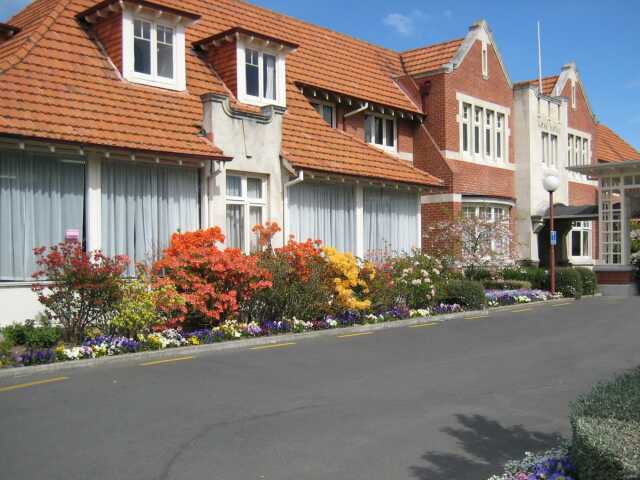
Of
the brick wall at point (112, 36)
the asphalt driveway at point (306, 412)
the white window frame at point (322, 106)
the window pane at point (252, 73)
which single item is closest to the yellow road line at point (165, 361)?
the asphalt driveway at point (306, 412)

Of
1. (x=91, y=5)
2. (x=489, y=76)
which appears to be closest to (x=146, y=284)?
(x=91, y=5)

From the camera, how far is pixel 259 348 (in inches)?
470

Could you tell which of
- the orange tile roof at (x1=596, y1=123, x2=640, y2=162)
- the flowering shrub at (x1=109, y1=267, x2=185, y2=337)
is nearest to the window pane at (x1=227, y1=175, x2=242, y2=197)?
the flowering shrub at (x1=109, y1=267, x2=185, y2=337)

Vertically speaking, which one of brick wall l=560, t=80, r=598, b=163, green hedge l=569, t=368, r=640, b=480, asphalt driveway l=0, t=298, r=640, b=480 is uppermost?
brick wall l=560, t=80, r=598, b=163

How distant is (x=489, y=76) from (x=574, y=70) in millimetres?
7200

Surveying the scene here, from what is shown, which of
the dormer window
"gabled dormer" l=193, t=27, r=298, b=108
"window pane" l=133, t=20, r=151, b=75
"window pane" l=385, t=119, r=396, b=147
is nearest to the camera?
"window pane" l=133, t=20, r=151, b=75

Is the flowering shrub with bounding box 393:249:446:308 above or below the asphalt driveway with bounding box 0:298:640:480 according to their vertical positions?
above

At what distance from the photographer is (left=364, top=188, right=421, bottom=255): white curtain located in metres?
19.5

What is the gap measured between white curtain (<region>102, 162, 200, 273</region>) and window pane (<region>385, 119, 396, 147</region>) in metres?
10.4

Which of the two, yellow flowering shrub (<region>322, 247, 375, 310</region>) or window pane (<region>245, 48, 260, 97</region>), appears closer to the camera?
yellow flowering shrub (<region>322, 247, 375, 310</region>)

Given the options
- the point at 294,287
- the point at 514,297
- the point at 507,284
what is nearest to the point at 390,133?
the point at 507,284

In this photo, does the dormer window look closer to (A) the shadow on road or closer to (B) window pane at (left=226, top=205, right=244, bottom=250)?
(B) window pane at (left=226, top=205, right=244, bottom=250)

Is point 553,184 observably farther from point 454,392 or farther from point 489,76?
point 454,392

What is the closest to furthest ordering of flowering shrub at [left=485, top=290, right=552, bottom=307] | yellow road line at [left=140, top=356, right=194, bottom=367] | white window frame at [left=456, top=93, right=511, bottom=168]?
yellow road line at [left=140, top=356, right=194, bottom=367] < flowering shrub at [left=485, top=290, right=552, bottom=307] < white window frame at [left=456, top=93, right=511, bottom=168]
